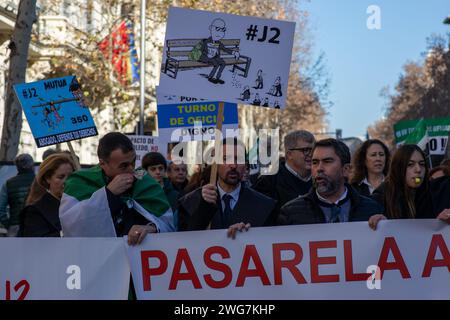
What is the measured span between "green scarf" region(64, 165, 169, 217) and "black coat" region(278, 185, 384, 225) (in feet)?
2.54

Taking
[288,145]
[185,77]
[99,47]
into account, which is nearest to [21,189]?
[288,145]

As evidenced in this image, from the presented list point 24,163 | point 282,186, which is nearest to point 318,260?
point 282,186

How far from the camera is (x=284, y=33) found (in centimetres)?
735

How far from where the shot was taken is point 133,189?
6453mm

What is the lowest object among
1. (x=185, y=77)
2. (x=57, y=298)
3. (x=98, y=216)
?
(x=57, y=298)

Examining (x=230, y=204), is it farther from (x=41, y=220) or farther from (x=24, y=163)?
(x=24, y=163)

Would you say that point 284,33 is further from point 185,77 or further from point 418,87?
point 418,87

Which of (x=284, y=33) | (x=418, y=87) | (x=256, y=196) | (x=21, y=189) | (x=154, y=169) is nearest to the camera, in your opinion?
(x=256, y=196)

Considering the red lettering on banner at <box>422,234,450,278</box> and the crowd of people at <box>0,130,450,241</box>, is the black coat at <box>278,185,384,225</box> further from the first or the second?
the red lettering on banner at <box>422,234,450,278</box>

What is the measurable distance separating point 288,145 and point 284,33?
6.95ft

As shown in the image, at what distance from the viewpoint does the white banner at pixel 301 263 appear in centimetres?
593

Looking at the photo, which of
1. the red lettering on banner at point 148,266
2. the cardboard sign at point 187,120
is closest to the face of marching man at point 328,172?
the red lettering on banner at point 148,266

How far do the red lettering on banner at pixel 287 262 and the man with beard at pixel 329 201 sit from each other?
260 millimetres

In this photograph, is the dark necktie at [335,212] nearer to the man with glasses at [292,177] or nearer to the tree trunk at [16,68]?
the man with glasses at [292,177]
